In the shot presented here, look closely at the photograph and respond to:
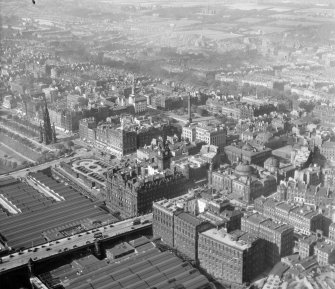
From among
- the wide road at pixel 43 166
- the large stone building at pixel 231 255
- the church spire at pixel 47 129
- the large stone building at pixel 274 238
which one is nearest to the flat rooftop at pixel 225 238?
the large stone building at pixel 231 255

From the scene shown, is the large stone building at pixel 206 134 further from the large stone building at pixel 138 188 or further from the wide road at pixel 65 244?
the wide road at pixel 65 244

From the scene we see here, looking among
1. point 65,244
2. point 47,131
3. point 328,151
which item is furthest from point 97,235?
point 47,131

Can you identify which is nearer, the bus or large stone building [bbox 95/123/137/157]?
the bus

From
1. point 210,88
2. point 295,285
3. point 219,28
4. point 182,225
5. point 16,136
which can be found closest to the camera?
point 295,285

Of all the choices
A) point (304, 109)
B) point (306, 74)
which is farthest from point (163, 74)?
point (304, 109)

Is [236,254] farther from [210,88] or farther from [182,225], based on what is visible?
[210,88]

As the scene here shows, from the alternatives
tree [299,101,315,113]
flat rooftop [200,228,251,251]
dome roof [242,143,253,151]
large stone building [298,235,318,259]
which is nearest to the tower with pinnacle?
dome roof [242,143,253,151]

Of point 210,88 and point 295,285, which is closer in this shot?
→ point 295,285

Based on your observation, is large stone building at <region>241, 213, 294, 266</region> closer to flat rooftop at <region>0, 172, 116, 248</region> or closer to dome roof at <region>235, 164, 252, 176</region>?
dome roof at <region>235, 164, 252, 176</region>
